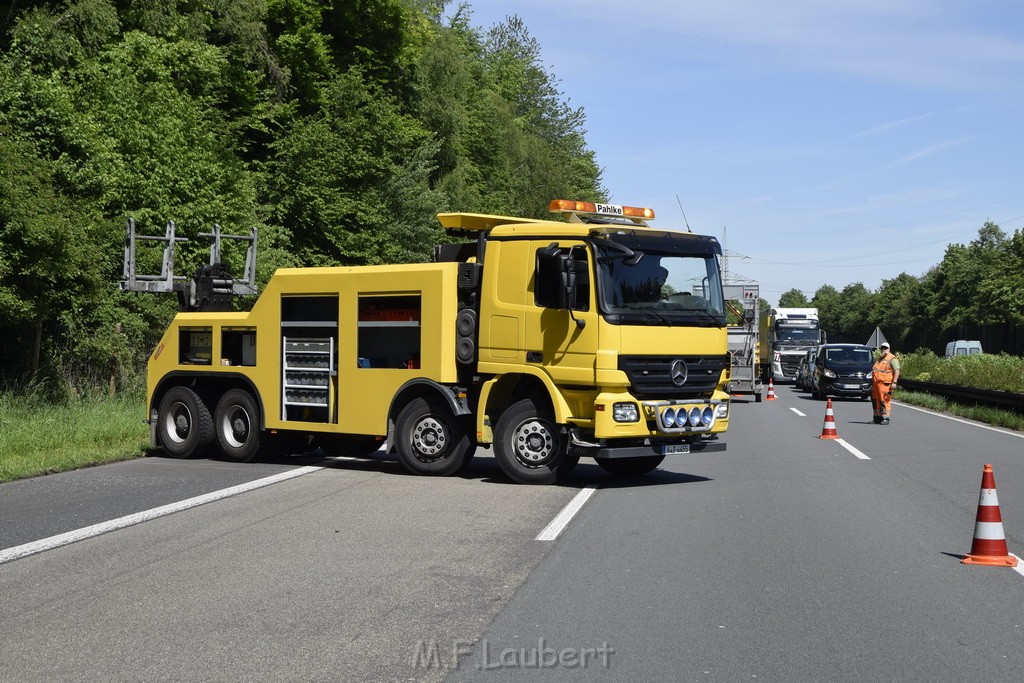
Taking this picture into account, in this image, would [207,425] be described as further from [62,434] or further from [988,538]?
[988,538]

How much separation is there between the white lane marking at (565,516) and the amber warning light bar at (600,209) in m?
3.38

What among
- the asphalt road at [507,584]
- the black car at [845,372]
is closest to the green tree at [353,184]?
the black car at [845,372]

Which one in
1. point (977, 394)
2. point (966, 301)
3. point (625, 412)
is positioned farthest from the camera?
point (966, 301)

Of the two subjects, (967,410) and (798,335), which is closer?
(967,410)

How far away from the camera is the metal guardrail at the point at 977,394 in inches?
1012

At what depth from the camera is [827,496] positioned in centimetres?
1191

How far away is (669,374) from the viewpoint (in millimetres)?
12570

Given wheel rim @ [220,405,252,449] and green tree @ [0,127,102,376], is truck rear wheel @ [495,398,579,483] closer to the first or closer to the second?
wheel rim @ [220,405,252,449]

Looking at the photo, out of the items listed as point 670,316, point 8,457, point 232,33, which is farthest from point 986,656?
point 232,33

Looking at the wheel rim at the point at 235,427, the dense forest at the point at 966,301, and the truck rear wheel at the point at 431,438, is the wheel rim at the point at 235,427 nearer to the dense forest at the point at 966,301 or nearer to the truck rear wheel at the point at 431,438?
the truck rear wheel at the point at 431,438

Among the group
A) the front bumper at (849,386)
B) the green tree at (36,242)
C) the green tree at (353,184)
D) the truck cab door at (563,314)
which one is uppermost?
the green tree at (353,184)

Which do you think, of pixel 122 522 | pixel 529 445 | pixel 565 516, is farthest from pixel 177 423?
pixel 565 516

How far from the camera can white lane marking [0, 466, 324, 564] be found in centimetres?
851

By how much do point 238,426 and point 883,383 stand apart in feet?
46.5
